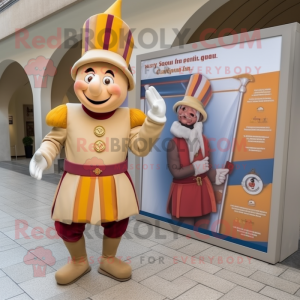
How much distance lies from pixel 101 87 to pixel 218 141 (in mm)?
1534

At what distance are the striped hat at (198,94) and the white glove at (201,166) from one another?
455 mm

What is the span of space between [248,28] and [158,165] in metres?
3.70

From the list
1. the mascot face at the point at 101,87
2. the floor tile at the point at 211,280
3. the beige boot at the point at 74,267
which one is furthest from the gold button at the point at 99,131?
the floor tile at the point at 211,280

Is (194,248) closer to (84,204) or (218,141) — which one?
(218,141)

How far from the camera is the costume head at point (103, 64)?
2199 millimetres

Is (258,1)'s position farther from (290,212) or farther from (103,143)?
(103,143)

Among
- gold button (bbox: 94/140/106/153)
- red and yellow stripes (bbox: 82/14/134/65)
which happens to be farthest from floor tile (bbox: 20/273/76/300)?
red and yellow stripes (bbox: 82/14/134/65)

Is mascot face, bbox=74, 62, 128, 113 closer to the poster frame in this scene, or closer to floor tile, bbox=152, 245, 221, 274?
the poster frame

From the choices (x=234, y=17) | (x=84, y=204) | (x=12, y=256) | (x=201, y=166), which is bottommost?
(x=12, y=256)

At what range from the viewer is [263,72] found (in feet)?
9.17

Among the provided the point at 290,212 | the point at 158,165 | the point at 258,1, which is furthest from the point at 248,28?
the point at 290,212

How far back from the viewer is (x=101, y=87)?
85.9 inches

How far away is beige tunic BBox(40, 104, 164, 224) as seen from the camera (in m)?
2.25

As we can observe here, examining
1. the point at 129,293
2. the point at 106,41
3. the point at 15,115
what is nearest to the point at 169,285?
A: the point at 129,293
